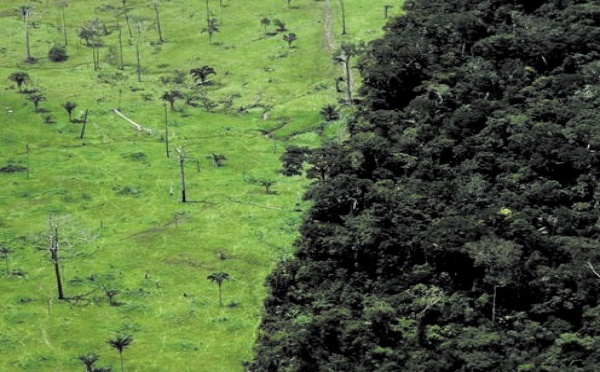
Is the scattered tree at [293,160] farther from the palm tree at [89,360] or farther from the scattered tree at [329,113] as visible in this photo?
the palm tree at [89,360]

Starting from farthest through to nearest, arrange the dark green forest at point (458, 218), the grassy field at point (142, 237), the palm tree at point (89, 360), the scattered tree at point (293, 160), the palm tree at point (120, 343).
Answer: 1. the scattered tree at point (293, 160)
2. the grassy field at point (142, 237)
3. the palm tree at point (120, 343)
4. the palm tree at point (89, 360)
5. the dark green forest at point (458, 218)

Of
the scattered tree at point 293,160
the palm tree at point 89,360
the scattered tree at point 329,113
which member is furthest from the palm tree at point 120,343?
the scattered tree at point 329,113

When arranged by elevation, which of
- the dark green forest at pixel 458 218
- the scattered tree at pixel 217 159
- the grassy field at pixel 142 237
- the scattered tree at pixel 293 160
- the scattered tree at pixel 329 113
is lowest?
the grassy field at pixel 142 237

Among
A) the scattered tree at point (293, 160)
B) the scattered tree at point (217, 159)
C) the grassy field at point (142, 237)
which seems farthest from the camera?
the scattered tree at point (217, 159)

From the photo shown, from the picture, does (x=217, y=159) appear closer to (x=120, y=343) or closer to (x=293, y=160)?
(x=293, y=160)

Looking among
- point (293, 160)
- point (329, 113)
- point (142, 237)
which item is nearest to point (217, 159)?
point (293, 160)

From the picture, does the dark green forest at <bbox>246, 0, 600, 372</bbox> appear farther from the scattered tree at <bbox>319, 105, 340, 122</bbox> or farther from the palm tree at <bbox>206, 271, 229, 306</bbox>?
the scattered tree at <bbox>319, 105, 340, 122</bbox>

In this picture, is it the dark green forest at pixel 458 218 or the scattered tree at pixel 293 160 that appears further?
the scattered tree at pixel 293 160

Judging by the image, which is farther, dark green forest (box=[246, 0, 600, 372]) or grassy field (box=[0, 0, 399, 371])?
grassy field (box=[0, 0, 399, 371])

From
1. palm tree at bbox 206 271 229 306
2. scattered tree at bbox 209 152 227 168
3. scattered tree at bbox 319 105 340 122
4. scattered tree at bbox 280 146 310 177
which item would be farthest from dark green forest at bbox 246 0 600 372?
scattered tree at bbox 319 105 340 122

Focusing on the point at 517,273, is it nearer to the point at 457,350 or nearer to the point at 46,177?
the point at 457,350
